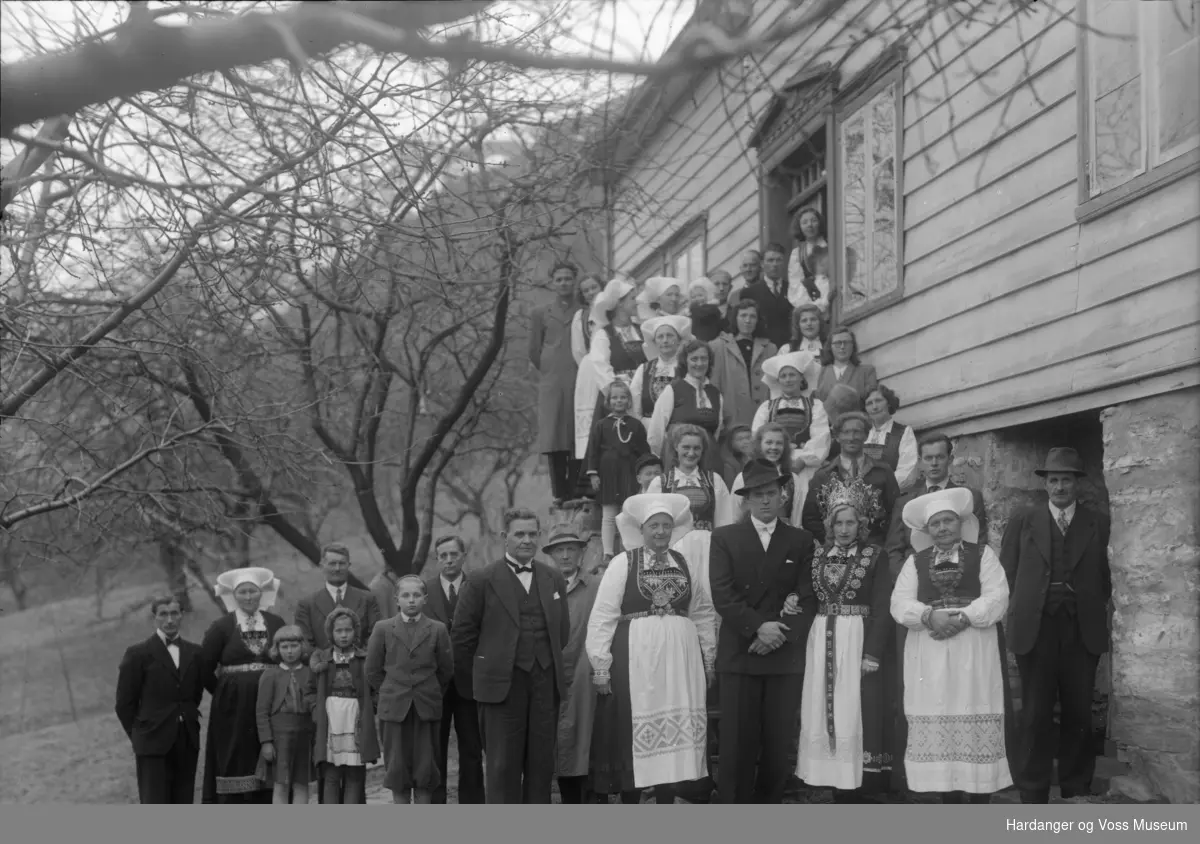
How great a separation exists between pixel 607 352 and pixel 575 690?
13.5ft

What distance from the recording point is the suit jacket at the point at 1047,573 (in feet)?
24.5

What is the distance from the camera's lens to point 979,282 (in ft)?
30.5

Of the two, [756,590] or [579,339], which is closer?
[756,590]

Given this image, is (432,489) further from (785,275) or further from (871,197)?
(871,197)

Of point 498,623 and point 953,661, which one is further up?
point 498,623

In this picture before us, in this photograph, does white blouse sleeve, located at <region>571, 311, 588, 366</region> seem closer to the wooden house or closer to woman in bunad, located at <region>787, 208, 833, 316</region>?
the wooden house

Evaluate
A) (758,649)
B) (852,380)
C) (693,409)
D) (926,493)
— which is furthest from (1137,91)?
(693,409)

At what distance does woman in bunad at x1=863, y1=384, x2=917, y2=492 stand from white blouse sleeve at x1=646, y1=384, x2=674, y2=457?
1.53 m

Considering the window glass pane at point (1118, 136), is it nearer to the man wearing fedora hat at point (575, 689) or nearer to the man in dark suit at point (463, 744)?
the man wearing fedora hat at point (575, 689)

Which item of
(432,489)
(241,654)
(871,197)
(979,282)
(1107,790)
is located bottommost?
(1107,790)

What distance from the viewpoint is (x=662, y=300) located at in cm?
1160

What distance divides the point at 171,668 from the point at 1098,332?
18.7 ft

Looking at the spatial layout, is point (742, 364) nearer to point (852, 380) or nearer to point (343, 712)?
point (852, 380)
